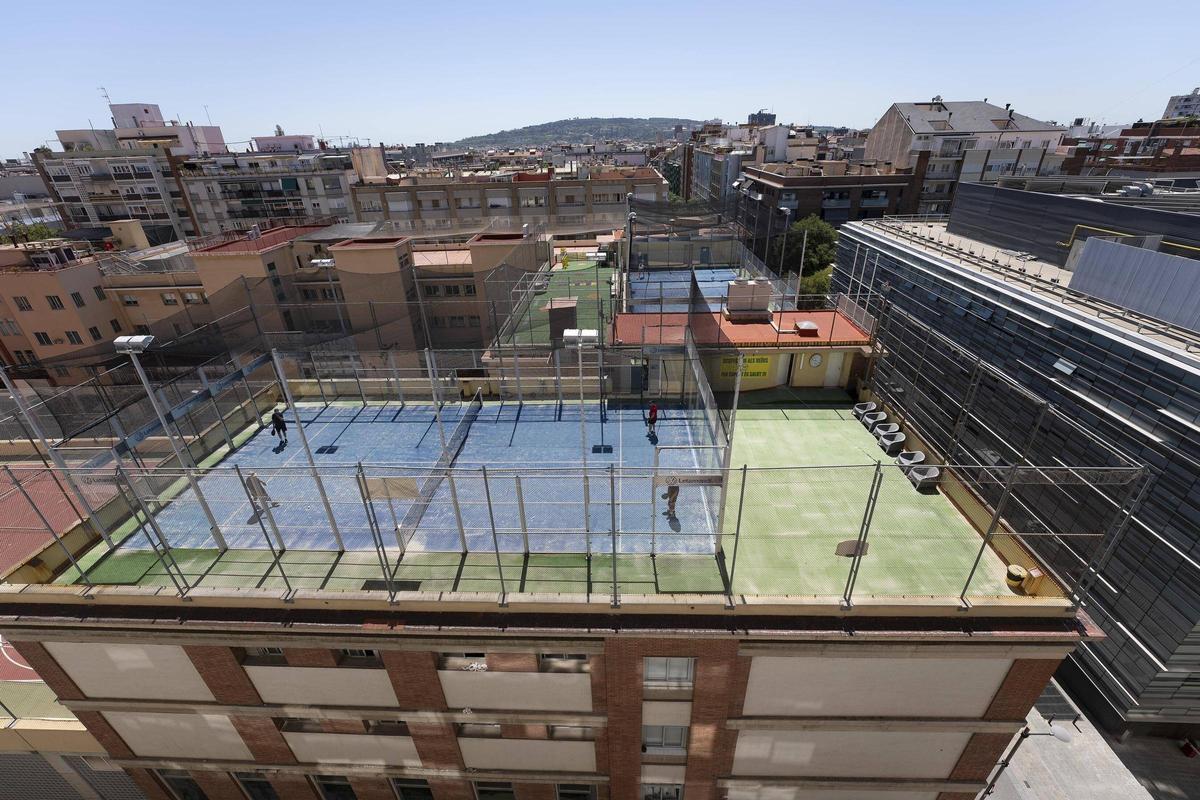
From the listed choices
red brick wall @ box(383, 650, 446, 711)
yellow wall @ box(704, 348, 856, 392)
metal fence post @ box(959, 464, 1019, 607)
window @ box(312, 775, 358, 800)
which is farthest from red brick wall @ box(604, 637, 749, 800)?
yellow wall @ box(704, 348, 856, 392)

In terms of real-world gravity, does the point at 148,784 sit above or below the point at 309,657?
below

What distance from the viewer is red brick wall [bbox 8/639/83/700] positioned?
11422mm

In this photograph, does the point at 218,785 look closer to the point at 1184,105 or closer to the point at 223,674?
the point at 223,674

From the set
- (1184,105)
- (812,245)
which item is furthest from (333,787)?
(1184,105)

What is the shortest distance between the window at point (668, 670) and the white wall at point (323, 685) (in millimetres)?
5911

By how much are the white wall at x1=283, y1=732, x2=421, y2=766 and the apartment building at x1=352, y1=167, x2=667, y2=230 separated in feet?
170

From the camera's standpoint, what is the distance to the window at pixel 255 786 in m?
14.5

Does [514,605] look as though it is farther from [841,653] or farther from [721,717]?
[841,653]

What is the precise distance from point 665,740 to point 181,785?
14.5 metres

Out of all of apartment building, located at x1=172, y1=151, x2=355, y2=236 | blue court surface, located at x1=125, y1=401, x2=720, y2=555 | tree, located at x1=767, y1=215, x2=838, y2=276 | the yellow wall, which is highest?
apartment building, located at x1=172, y1=151, x2=355, y2=236

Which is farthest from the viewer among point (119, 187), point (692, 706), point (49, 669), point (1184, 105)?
point (1184, 105)

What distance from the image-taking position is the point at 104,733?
13.2m

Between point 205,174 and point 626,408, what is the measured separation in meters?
72.6

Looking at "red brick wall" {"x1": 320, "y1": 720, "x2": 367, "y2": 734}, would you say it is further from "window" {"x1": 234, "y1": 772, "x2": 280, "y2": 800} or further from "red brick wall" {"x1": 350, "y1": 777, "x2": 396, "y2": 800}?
"window" {"x1": 234, "y1": 772, "x2": 280, "y2": 800}
